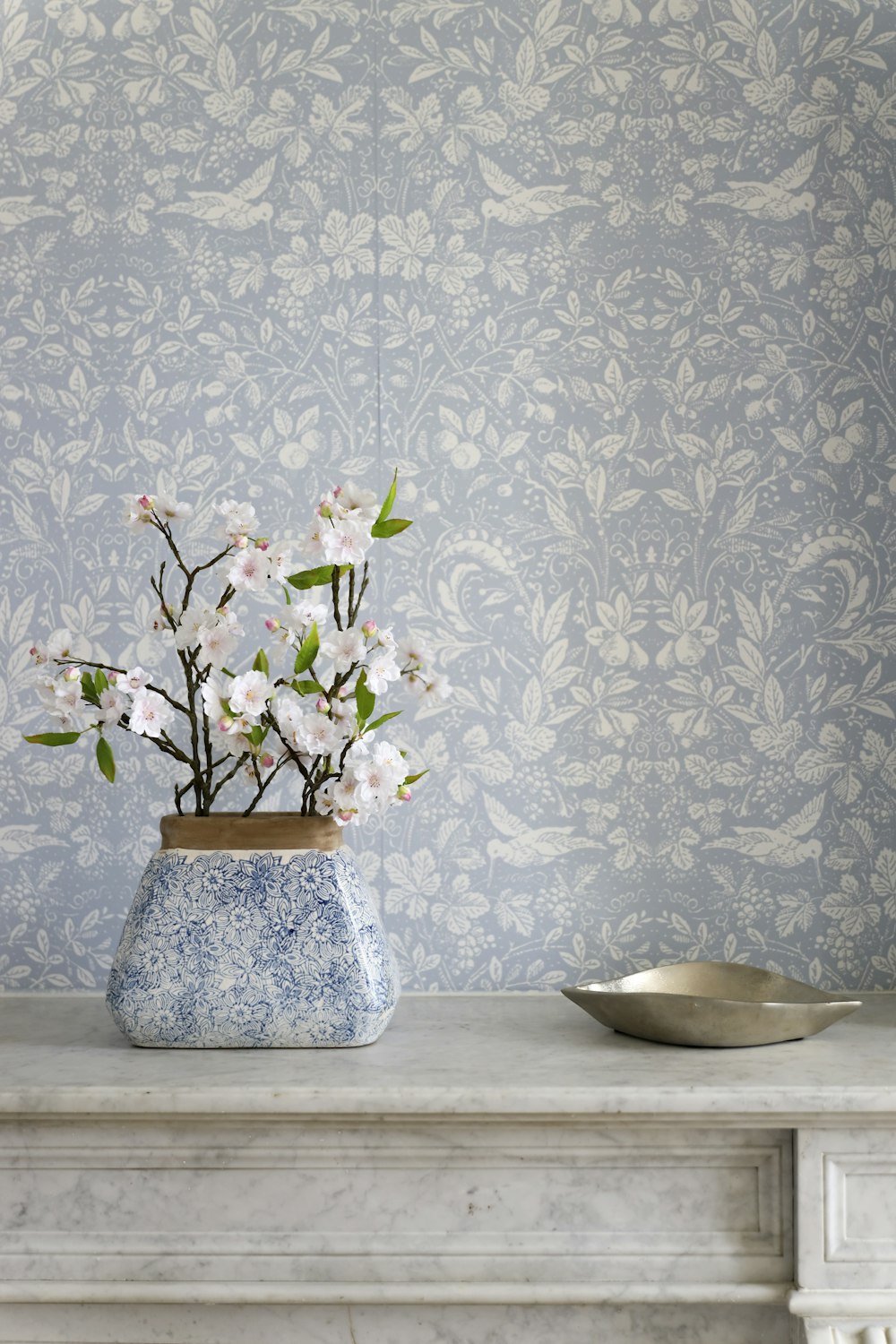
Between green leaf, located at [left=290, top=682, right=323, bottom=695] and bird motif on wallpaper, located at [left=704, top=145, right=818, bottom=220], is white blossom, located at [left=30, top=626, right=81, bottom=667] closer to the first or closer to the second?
green leaf, located at [left=290, top=682, right=323, bottom=695]

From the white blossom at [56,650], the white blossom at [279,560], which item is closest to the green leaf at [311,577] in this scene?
the white blossom at [279,560]

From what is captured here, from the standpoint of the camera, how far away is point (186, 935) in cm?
102

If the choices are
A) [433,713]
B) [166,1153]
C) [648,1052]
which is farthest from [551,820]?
[166,1153]

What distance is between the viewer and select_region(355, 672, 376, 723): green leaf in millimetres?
1025

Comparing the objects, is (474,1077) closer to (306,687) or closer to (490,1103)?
(490,1103)

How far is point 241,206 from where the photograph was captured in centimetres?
129

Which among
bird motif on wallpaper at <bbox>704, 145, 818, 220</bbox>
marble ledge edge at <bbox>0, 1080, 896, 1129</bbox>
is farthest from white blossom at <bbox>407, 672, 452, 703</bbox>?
bird motif on wallpaper at <bbox>704, 145, 818, 220</bbox>

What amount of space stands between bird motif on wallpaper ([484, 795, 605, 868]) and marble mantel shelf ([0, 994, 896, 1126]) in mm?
203

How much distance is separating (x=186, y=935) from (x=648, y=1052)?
43cm

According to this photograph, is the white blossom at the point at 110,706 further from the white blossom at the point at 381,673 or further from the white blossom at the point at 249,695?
the white blossom at the point at 381,673

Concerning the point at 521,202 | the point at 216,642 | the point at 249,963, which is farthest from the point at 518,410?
the point at 249,963

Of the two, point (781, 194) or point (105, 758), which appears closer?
point (105, 758)

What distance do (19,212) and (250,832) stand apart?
0.79 m

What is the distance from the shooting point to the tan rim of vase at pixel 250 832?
41.2 inches
